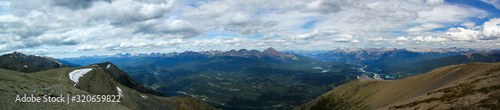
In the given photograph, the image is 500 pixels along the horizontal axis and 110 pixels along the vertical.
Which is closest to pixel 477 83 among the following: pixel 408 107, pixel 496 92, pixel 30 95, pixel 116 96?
pixel 496 92

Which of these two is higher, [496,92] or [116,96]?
[496,92]

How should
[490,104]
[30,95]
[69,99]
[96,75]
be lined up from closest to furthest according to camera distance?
1. [490,104]
2. [30,95]
3. [69,99]
4. [96,75]

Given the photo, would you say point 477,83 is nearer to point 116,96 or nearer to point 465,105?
point 465,105

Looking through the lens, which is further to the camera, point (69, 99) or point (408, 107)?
point (69, 99)

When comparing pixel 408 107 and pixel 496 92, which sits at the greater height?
pixel 496 92

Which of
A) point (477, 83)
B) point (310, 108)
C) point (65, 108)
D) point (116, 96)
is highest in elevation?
point (477, 83)

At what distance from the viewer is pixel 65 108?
45.8m

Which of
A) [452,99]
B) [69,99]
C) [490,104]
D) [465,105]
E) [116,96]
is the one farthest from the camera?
[116,96]

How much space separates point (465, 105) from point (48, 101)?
8857cm

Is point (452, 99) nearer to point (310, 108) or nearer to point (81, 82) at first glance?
point (310, 108)

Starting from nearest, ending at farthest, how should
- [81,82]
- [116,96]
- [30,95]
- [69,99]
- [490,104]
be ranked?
[490,104] → [30,95] → [69,99] → [116,96] → [81,82]

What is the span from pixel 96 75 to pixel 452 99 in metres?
151

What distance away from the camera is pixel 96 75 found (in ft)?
364

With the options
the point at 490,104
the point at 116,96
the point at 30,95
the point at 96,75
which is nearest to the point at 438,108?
the point at 490,104
